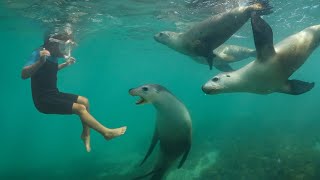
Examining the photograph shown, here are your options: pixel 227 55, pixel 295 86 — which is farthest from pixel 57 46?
pixel 295 86

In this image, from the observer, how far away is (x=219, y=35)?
557cm

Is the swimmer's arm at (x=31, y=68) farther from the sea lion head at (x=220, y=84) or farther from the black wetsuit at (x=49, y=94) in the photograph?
the sea lion head at (x=220, y=84)

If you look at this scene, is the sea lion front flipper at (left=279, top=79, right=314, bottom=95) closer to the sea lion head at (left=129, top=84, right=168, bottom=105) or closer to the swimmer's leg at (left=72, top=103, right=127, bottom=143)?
the sea lion head at (left=129, top=84, right=168, bottom=105)

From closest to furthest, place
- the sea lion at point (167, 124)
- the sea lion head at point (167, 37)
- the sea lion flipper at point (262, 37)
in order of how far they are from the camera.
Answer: the sea lion flipper at point (262, 37), the sea lion at point (167, 124), the sea lion head at point (167, 37)

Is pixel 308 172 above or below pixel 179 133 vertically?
below

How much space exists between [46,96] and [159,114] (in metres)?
2.78

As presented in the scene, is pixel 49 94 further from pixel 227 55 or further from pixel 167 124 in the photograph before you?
pixel 227 55

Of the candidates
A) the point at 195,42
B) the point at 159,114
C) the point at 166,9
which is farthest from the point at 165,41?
the point at 166,9

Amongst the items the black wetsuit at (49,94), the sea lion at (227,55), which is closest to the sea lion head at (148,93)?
the black wetsuit at (49,94)

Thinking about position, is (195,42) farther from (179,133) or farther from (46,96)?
(46,96)

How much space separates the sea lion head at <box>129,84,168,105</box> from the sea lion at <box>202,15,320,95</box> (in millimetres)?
1169

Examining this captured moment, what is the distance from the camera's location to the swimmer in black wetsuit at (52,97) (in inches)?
269

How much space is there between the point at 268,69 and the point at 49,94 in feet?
15.0

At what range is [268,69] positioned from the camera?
509 centimetres
